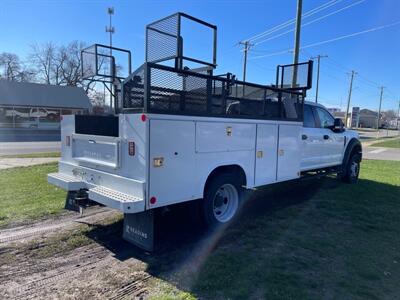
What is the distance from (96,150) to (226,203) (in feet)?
7.15

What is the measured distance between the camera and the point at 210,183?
14.8ft

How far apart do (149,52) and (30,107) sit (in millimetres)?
36567

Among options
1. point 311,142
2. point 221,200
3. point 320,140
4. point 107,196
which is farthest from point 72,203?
point 320,140

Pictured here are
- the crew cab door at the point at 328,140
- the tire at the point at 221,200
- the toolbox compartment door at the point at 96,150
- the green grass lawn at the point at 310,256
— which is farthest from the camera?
the crew cab door at the point at 328,140

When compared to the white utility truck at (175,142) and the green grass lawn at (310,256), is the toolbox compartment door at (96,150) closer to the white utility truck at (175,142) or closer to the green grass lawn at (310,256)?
the white utility truck at (175,142)

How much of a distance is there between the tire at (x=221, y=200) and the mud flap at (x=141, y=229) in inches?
35.8

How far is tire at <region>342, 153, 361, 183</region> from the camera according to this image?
28.3ft

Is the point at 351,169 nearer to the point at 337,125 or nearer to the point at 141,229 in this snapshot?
the point at 337,125

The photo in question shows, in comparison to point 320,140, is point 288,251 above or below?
below

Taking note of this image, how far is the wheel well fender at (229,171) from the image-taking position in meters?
4.54

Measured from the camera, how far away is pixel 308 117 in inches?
273

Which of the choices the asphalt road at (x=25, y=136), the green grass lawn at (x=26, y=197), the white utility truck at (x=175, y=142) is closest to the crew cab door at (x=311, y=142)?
the white utility truck at (x=175, y=142)

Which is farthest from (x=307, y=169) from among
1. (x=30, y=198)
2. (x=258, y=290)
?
(x=30, y=198)

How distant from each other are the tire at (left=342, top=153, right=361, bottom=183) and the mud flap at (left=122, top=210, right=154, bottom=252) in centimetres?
649
